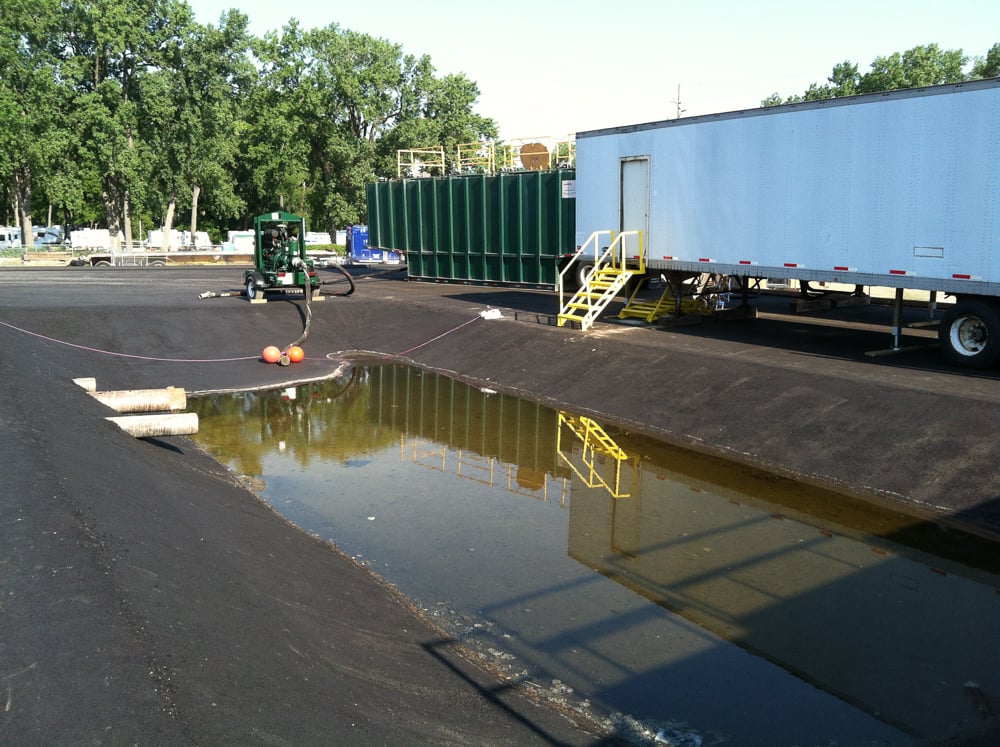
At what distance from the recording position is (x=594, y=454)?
Answer: 14695 millimetres

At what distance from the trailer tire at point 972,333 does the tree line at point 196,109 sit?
1886 inches

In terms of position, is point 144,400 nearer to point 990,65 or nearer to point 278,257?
point 278,257

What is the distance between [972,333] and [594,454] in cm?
708

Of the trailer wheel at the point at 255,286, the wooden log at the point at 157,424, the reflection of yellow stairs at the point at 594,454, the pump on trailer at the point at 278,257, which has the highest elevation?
the pump on trailer at the point at 278,257

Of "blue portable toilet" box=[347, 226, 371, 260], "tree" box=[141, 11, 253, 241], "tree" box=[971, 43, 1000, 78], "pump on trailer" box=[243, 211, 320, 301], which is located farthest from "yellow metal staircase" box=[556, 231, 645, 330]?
"tree" box=[971, 43, 1000, 78]

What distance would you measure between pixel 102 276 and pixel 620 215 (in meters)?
26.2

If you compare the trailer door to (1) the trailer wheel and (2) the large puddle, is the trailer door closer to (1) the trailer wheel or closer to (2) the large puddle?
(2) the large puddle

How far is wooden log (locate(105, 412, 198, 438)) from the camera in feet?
47.3

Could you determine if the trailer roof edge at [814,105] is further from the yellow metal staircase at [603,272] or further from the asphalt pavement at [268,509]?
the asphalt pavement at [268,509]

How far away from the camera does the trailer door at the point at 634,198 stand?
2048 cm

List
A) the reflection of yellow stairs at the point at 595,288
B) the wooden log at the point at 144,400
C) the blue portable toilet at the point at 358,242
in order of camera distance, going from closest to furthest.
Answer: the wooden log at the point at 144,400 < the reflection of yellow stairs at the point at 595,288 < the blue portable toilet at the point at 358,242

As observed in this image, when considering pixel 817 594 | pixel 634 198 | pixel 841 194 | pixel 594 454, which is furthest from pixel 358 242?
pixel 817 594

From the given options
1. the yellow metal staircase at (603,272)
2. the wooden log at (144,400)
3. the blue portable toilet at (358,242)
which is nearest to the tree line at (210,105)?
the blue portable toilet at (358,242)

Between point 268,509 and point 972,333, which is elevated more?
point 972,333
